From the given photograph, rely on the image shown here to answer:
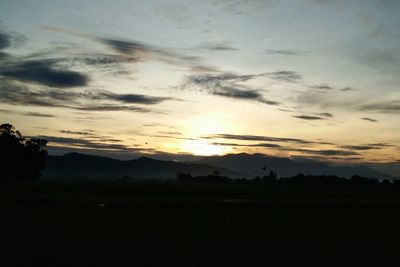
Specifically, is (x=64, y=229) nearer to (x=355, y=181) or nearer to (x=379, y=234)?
(x=379, y=234)

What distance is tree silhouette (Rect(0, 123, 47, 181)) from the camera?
113 m

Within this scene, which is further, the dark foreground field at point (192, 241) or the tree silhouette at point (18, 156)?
the tree silhouette at point (18, 156)

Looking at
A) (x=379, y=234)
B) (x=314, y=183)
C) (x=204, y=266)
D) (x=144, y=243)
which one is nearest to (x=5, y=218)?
(x=144, y=243)

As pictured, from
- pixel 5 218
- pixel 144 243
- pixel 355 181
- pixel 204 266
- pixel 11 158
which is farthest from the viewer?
pixel 355 181

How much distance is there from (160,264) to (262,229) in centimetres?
1305

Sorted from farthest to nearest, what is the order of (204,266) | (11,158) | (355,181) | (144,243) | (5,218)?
(355,181)
(11,158)
(5,218)
(144,243)
(204,266)

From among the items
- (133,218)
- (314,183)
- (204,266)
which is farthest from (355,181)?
(204,266)

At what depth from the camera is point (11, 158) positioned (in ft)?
370

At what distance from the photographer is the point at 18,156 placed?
115812 millimetres

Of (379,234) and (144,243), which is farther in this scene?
(379,234)

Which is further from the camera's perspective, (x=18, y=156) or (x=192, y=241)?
(x=18, y=156)

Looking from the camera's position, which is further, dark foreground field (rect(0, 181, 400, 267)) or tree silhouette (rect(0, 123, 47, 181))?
tree silhouette (rect(0, 123, 47, 181))

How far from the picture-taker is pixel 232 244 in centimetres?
2280

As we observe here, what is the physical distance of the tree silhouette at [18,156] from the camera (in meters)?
113
